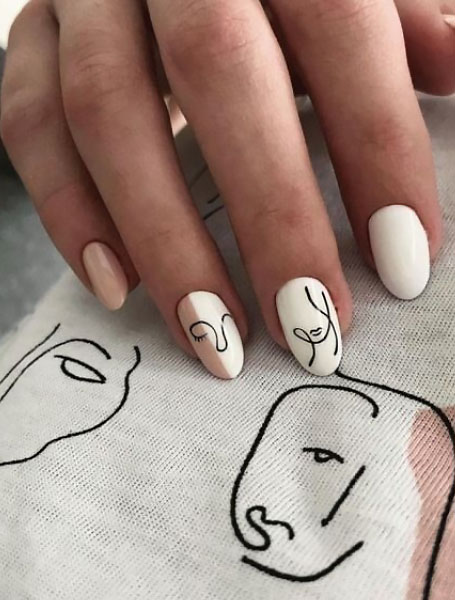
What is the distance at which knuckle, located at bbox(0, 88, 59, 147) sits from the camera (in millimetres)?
394

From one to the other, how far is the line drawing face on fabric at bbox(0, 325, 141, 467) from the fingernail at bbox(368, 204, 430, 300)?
0.12m

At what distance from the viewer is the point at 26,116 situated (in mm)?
397

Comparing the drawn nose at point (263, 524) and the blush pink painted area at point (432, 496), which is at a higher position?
the drawn nose at point (263, 524)

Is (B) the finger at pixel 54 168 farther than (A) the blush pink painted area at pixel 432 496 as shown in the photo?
Yes

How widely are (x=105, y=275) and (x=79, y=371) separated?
0.05 meters

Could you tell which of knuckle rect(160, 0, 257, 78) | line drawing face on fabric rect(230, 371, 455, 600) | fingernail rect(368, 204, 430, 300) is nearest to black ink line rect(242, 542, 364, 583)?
line drawing face on fabric rect(230, 371, 455, 600)

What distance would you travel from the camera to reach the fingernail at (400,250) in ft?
1.01

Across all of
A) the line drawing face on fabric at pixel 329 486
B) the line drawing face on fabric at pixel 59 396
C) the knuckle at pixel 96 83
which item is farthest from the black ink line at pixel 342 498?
the knuckle at pixel 96 83

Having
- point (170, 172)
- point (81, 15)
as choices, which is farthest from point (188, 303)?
point (81, 15)

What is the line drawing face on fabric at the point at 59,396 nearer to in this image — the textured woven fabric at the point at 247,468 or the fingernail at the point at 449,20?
the textured woven fabric at the point at 247,468

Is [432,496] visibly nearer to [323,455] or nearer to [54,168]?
[323,455]

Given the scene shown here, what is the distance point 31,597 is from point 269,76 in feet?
0.79

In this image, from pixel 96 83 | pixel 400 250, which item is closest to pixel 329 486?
pixel 400 250

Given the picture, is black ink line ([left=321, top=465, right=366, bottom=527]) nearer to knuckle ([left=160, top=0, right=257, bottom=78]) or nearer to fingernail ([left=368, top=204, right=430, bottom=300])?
fingernail ([left=368, top=204, right=430, bottom=300])
